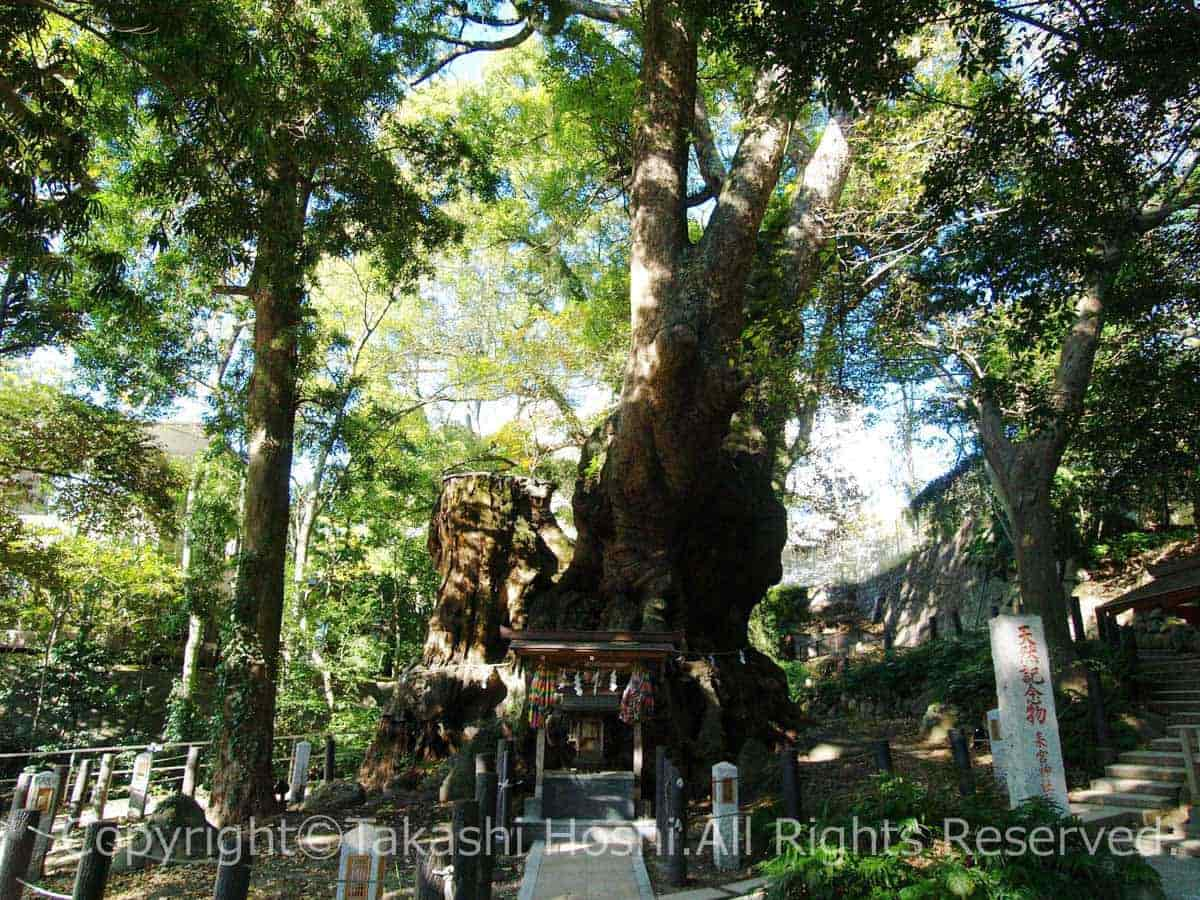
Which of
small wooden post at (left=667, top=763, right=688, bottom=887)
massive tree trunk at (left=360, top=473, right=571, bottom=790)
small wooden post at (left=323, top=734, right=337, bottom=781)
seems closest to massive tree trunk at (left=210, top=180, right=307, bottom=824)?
small wooden post at (left=323, top=734, right=337, bottom=781)

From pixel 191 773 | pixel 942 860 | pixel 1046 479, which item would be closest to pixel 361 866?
pixel 942 860

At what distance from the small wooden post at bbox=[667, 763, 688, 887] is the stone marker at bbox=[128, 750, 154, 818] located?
8.09 meters

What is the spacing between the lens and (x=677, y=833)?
24.0 feet

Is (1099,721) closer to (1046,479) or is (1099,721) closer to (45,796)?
(1046,479)

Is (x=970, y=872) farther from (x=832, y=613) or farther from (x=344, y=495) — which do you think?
(x=832, y=613)

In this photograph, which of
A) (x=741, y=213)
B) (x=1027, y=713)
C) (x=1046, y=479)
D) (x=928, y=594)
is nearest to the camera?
(x=1027, y=713)

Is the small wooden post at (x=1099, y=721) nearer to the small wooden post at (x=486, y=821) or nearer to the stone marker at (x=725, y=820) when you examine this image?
the stone marker at (x=725, y=820)

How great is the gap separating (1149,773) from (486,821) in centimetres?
860

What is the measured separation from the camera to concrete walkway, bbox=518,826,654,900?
698cm

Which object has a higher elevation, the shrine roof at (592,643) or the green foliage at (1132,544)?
the green foliage at (1132,544)

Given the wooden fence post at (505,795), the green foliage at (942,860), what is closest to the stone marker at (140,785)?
the wooden fence post at (505,795)

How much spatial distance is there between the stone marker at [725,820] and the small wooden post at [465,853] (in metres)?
3.70

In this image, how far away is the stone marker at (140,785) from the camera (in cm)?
1127

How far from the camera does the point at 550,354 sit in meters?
17.3
